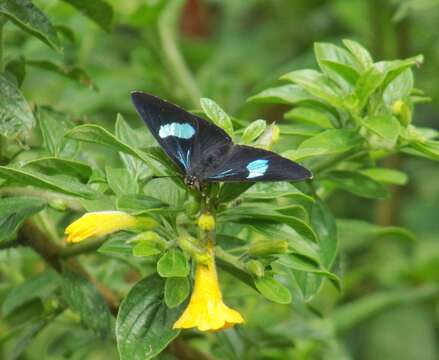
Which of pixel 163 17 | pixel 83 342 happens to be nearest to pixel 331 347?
pixel 83 342

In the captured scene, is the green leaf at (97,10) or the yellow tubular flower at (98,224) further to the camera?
the green leaf at (97,10)

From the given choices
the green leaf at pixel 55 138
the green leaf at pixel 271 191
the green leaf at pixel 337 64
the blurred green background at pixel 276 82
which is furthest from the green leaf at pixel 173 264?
the blurred green background at pixel 276 82

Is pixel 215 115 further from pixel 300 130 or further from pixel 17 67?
pixel 17 67

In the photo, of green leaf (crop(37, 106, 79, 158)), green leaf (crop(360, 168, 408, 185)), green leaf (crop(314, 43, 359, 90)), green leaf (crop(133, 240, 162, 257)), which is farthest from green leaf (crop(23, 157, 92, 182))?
green leaf (crop(360, 168, 408, 185))

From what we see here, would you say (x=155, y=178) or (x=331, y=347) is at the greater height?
(x=155, y=178)

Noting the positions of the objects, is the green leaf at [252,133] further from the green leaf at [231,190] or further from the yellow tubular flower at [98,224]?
the yellow tubular flower at [98,224]

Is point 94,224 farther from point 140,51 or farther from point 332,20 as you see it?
point 332,20
